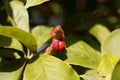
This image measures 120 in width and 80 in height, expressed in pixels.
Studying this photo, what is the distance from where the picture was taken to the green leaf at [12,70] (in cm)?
141

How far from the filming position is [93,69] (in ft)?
5.15

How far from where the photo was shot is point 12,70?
1.45 metres

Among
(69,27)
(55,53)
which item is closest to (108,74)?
(55,53)

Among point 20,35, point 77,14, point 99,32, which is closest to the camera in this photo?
point 20,35

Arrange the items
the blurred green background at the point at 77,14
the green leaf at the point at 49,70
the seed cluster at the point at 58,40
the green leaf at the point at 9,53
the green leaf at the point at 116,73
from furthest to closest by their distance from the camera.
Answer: the blurred green background at the point at 77,14 → the green leaf at the point at 9,53 → the seed cluster at the point at 58,40 → the green leaf at the point at 49,70 → the green leaf at the point at 116,73

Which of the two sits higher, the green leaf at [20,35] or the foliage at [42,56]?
the green leaf at [20,35]

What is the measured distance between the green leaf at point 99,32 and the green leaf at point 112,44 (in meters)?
0.25

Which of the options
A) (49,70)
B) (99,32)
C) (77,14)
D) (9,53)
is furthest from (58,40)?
(77,14)

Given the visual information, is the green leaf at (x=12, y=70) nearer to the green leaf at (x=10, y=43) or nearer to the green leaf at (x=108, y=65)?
the green leaf at (x=10, y=43)

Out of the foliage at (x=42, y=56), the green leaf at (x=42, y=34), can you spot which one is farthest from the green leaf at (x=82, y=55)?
the green leaf at (x=42, y=34)

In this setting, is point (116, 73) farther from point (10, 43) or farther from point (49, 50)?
point (10, 43)

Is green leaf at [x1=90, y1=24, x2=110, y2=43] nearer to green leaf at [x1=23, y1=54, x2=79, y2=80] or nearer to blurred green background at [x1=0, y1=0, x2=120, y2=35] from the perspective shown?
blurred green background at [x1=0, y1=0, x2=120, y2=35]

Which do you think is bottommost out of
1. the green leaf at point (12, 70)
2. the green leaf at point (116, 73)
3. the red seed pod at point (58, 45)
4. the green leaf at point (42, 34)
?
the green leaf at point (42, 34)

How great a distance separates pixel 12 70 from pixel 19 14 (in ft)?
1.08
